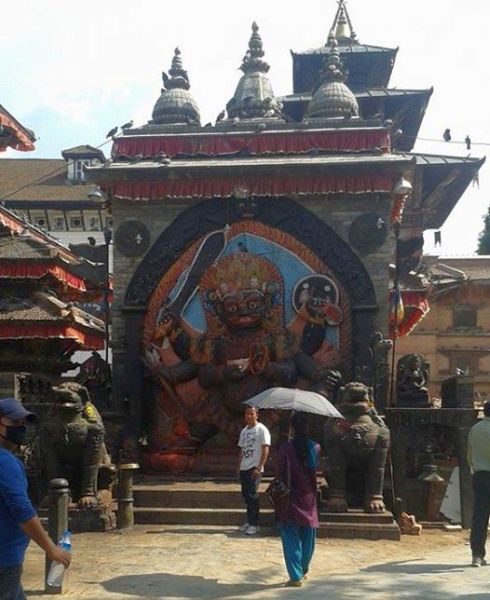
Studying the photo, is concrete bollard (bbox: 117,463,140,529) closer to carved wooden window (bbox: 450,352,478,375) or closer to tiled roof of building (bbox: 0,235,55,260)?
tiled roof of building (bbox: 0,235,55,260)

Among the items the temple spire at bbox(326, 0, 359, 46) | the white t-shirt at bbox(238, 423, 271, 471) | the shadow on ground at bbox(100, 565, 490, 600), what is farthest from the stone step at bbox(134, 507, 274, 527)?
the temple spire at bbox(326, 0, 359, 46)

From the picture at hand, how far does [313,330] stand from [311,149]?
367 centimetres

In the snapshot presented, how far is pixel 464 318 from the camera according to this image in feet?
128

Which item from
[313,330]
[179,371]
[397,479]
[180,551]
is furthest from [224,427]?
[180,551]

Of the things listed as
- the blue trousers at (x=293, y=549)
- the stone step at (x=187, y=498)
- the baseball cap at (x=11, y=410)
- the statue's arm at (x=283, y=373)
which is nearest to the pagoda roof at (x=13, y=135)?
the statue's arm at (x=283, y=373)

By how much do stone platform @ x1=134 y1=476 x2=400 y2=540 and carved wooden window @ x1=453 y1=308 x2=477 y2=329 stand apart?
27488mm

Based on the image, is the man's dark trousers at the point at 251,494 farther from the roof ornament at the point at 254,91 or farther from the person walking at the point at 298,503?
the roof ornament at the point at 254,91

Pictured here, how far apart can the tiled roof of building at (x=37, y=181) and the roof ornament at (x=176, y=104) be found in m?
21.7

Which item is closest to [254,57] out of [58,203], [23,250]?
[23,250]

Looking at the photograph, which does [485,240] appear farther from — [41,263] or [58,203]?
[41,263]

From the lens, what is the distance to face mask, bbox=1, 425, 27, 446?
16.6 feet

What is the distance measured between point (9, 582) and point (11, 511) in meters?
0.43

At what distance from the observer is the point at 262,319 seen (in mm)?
15695

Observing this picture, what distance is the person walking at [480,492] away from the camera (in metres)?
8.95
